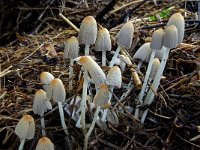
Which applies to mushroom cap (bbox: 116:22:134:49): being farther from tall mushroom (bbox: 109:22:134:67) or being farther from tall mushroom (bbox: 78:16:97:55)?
tall mushroom (bbox: 78:16:97:55)

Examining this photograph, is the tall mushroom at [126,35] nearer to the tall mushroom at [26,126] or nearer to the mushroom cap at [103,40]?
the mushroom cap at [103,40]

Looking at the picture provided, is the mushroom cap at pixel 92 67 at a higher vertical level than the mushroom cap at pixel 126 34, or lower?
lower

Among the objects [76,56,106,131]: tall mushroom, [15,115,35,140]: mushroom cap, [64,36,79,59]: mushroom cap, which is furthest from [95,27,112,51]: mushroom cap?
[15,115,35,140]: mushroom cap

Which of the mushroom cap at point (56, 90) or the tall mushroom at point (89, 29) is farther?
the tall mushroom at point (89, 29)

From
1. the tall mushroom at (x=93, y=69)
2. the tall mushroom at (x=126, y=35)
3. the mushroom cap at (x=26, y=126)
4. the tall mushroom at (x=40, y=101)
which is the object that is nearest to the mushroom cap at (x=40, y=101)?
the tall mushroom at (x=40, y=101)

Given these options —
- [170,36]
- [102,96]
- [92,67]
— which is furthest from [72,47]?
[170,36]

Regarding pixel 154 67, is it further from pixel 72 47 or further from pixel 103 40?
pixel 72 47
